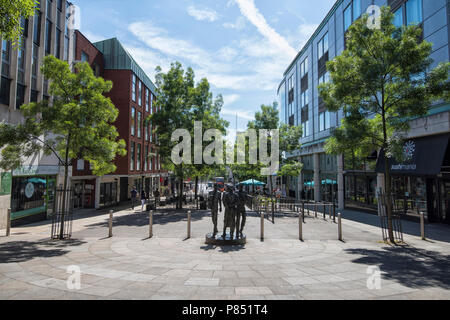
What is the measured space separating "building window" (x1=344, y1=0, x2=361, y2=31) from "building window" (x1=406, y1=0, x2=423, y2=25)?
5.79m

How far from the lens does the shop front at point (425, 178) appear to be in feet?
44.8

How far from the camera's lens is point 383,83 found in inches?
420

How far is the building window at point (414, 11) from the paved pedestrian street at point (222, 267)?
40.1ft

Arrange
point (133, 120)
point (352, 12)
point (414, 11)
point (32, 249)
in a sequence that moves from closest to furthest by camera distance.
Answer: point (32, 249) < point (414, 11) < point (352, 12) < point (133, 120)

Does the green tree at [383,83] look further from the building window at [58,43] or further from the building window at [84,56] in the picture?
the building window at [84,56]

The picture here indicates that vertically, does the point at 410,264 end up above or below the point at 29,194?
below

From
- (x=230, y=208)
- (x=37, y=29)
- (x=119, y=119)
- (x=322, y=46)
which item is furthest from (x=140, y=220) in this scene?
(x=322, y=46)

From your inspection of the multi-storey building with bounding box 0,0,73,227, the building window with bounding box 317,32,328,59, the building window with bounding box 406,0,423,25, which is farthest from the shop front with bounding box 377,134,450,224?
the multi-storey building with bounding box 0,0,73,227

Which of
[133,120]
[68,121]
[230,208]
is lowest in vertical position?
[230,208]

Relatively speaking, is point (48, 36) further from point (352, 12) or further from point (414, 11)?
point (352, 12)

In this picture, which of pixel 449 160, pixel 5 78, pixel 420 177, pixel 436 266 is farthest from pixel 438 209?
pixel 5 78

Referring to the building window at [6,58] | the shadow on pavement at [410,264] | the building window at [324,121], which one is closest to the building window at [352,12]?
the building window at [324,121]

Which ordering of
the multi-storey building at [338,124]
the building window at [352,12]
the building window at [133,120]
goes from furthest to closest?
the building window at [133,120], the building window at [352,12], the multi-storey building at [338,124]

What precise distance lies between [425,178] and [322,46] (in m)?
18.6
